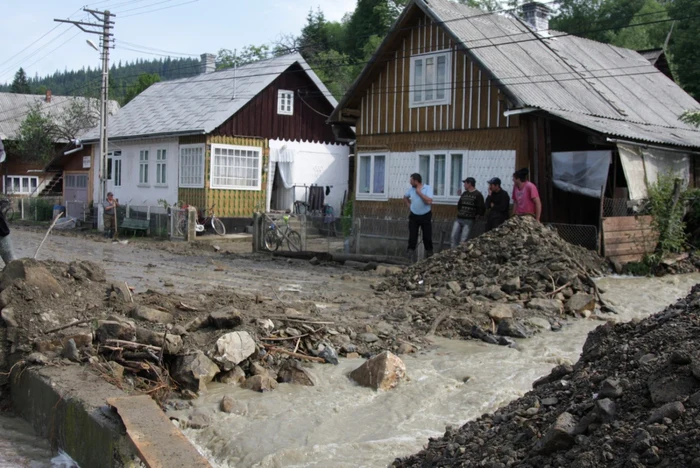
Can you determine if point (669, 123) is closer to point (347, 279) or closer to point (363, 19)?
point (347, 279)

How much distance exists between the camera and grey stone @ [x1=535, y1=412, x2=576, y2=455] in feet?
13.0

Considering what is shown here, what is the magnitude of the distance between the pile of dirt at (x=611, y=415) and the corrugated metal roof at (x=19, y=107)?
4563 centimetres

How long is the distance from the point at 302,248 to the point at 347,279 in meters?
4.79

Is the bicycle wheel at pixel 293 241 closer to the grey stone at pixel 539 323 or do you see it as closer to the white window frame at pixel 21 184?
the grey stone at pixel 539 323

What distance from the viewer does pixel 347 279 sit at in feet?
46.7

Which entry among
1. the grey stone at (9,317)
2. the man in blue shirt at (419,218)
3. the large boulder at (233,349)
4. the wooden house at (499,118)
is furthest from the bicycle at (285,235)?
the grey stone at (9,317)

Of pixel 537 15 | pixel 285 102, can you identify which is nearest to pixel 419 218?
pixel 537 15

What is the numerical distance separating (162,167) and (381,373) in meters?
22.3

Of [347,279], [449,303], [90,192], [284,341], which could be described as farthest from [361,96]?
[90,192]

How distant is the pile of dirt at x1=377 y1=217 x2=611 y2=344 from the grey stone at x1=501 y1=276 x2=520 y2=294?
0.02 meters

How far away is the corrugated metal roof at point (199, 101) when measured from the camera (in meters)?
26.0

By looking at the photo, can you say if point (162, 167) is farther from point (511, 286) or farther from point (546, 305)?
point (546, 305)

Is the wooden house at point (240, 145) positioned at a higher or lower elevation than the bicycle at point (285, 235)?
higher

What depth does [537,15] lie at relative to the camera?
21438mm
